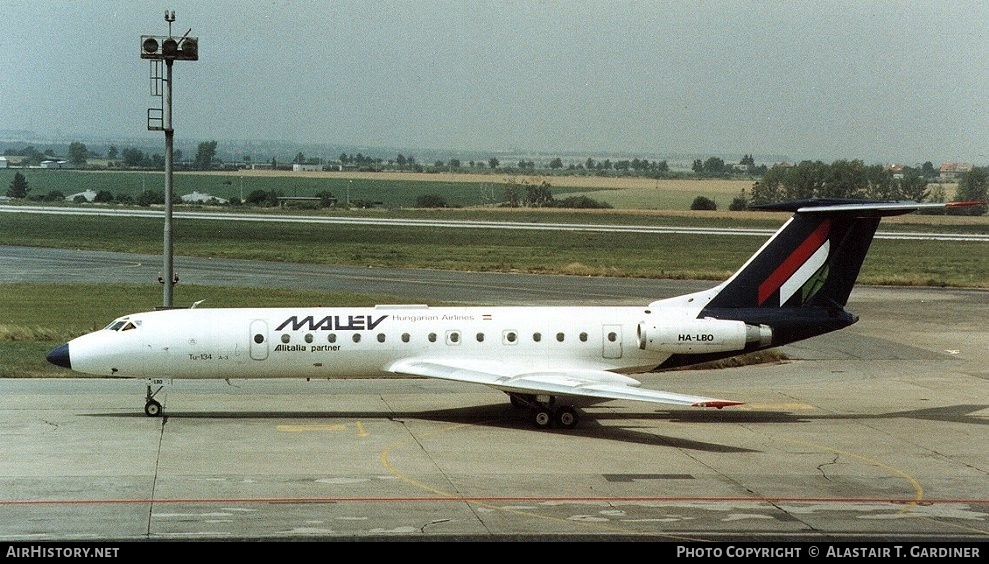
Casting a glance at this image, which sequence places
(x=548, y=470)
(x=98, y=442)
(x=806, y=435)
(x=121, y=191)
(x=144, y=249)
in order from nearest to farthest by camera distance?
(x=548, y=470), (x=98, y=442), (x=806, y=435), (x=144, y=249), (x=121, y=191)

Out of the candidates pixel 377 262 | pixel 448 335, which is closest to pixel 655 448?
pixel 448 335

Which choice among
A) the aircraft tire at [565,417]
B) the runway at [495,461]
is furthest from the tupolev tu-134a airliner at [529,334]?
the runway at [495,461]

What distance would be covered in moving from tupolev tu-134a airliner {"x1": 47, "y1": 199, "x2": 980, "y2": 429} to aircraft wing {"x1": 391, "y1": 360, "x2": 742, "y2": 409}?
0.19 ft

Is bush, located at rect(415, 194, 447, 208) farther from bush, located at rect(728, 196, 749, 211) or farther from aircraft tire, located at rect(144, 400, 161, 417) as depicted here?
aircraft tire, located at rect(144, 400, 161, 417)

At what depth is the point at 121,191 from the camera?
15650 centimetres

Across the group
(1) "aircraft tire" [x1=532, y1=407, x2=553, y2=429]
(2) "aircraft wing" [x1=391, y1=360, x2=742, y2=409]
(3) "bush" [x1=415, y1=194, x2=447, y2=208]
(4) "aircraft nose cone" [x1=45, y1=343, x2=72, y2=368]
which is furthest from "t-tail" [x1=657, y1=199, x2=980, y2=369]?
(3) "bush" [x1=415, y1=194, x2=447, y2=208]

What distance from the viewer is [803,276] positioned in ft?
87.2

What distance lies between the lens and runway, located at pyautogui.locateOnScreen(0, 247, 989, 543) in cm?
1675

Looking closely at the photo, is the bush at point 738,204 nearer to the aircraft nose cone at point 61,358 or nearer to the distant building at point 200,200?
the distant building at point 200,200

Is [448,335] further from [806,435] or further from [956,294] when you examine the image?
[956,294]

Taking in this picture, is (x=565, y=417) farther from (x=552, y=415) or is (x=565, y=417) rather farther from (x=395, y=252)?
(x=395, y=252)

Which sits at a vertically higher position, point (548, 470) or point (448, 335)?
point (448, 335)

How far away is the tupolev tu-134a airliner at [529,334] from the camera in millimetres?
25359

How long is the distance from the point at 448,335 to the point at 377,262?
40.3 meters
